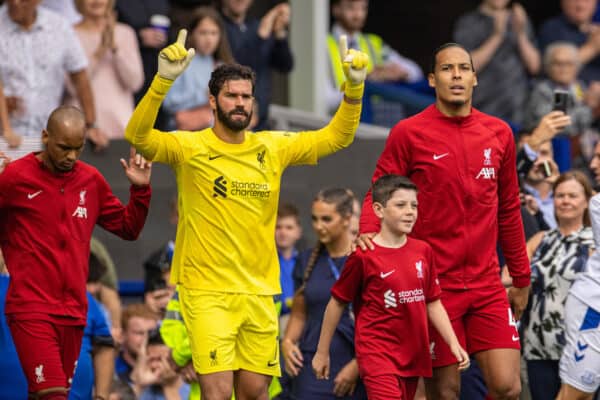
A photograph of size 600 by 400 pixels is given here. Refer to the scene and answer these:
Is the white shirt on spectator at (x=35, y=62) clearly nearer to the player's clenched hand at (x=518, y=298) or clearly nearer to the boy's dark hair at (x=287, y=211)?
the boy's dark hair at (x=287, y=211)

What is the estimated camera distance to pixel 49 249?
9.27 m

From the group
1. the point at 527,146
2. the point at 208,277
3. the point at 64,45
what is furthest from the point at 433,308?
the point at 64,45

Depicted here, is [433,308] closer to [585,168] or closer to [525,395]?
[525,395]

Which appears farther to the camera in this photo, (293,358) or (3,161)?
(293,358)

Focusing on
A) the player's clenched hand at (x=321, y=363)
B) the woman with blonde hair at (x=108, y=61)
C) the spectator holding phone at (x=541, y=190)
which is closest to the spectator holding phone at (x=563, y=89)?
the spectator holding phone at (x=541, y=190)

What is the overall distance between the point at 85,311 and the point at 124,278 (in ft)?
14.6

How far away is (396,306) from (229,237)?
1.05m

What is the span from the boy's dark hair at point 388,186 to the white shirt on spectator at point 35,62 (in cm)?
466

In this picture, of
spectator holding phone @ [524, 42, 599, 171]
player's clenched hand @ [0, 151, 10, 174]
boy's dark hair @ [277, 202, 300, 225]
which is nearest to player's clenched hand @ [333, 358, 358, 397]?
player's clenched hand @ [0, 151, 10, 174]

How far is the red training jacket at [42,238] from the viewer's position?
9234 mm

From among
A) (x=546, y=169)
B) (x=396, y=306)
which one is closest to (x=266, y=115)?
(x=546, y=169)

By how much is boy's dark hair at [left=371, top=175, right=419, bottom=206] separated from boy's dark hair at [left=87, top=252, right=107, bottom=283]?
331cm

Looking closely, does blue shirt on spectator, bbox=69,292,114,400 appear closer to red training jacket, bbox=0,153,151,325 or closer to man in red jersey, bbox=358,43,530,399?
red training jacket, bbox=0,153,151,325

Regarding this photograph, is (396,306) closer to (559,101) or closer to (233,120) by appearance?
(233,120)
